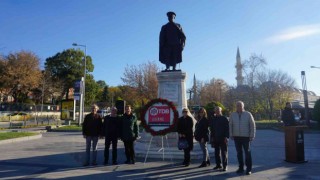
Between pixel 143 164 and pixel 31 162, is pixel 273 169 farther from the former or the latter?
pixel 31 162

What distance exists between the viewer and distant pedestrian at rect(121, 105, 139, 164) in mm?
9055

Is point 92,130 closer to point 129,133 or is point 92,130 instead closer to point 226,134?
point 129,133

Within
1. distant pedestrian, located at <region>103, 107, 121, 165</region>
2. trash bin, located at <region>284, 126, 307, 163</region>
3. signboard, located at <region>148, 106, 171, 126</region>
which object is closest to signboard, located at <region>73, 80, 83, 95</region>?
signboard, located at <region>148, 106, 171, 126</region>

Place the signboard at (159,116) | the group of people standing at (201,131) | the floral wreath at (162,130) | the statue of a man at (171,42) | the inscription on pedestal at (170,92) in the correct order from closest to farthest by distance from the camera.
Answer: the group of people standing at (201,131) < the floral wreath at (162,130) < the signboard at (159,116) < the inscription on pedestal at (170,92) < the statue of a man at (171,42)

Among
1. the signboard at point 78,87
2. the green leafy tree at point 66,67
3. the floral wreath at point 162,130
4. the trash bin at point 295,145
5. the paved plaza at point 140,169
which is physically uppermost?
the green leafy tree at point 66,67

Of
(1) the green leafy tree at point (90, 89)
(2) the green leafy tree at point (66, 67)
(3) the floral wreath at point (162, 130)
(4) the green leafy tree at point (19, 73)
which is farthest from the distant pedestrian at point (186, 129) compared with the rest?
(1) the green leafy tree at point (90, 89)

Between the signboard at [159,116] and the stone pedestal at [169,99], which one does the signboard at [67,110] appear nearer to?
the stone pedestal at [169,99]

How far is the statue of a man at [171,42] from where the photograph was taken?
12.2 m

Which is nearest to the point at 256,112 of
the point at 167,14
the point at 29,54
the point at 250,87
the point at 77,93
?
the point at 250,87

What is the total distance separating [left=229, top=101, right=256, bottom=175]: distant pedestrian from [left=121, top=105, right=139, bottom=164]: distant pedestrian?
114 inches

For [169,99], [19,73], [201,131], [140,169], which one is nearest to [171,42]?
[169,99]

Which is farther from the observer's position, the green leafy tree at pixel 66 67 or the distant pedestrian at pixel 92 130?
the green leafy tree at pixel 66 67

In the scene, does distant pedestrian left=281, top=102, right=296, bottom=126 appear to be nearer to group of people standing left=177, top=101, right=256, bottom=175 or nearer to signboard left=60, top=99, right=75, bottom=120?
group of people standing left=177, top=101, right=256, bottom=175

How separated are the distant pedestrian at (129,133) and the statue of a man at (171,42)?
3.81 meters
